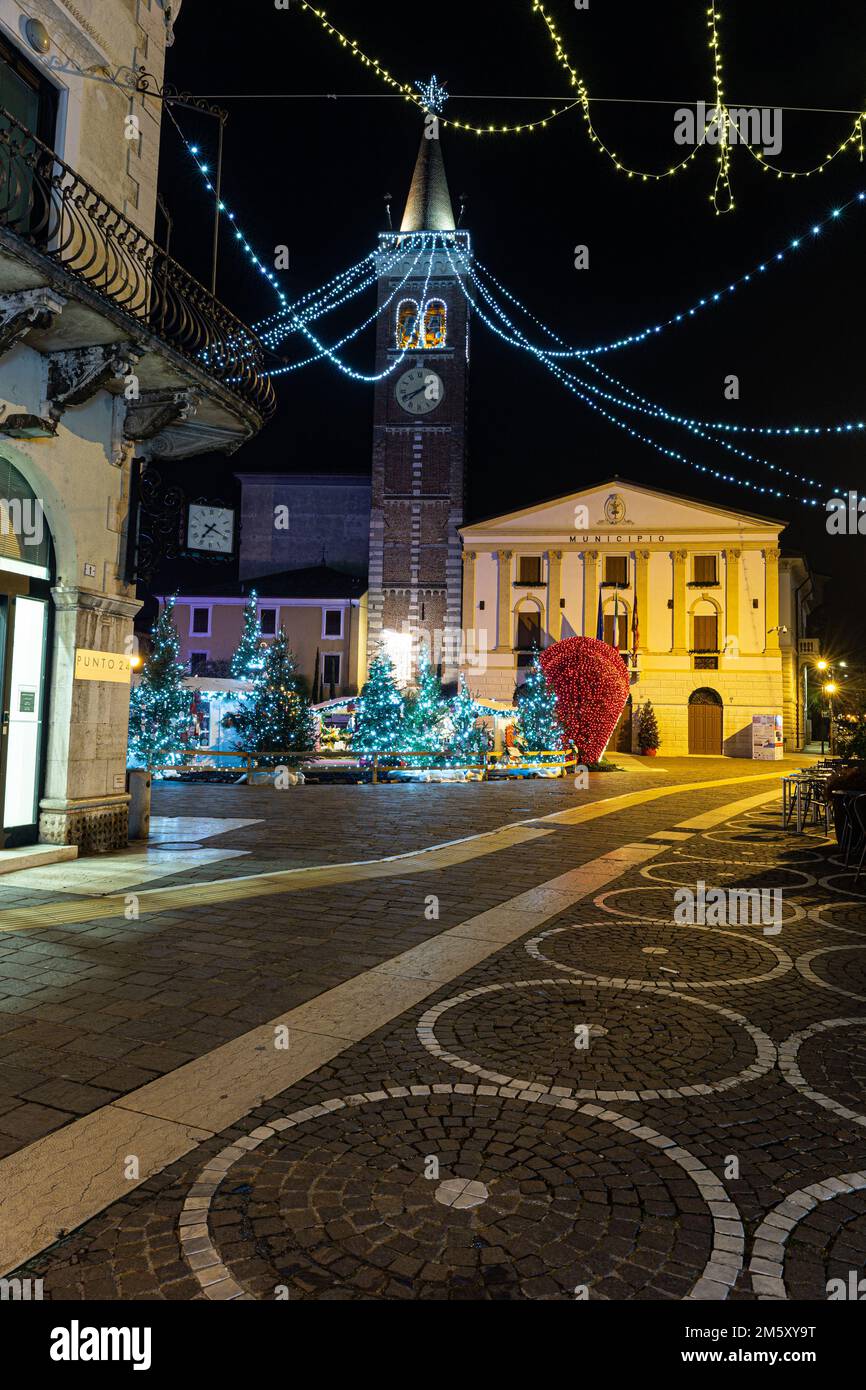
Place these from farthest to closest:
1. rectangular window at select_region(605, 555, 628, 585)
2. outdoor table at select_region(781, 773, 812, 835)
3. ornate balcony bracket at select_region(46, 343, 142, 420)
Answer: rectangular window at select_region(605, 555, 628, 585) → outdoor table at select_region(781, 773, 812, 835) → ornate balcony bracket at select_region(46, 343, 142, 420)

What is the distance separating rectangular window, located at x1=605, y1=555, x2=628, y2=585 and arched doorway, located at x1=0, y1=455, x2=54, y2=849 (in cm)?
3430

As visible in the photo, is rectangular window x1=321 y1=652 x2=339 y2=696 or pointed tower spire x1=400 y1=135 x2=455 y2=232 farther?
pointed tower spire x1=400 y1=135 x2=455 y2=232

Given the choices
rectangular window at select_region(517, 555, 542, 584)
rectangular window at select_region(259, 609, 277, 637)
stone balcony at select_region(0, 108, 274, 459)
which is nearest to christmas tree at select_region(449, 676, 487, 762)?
stone balcony at select_region(0, 108, 274, 459)

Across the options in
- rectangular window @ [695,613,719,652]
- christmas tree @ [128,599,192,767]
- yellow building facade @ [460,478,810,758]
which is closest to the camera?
christmas tree @ [128,599,192,767]

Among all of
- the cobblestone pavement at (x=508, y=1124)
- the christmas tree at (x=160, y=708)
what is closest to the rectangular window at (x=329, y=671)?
the christmas tree at (x=160, y=708)

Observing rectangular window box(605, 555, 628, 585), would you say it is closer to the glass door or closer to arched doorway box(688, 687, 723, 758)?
arched doorway box(688, 687, 723, 758)

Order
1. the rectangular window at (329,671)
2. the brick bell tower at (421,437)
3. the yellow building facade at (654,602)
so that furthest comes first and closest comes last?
the brick bell tower at (421,437)
the rectangular window at (329,671)
the yellow building facade at (654,602)

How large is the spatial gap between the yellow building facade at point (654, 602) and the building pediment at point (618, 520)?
5 centimetres

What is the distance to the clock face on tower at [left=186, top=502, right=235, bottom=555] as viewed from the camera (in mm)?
11008

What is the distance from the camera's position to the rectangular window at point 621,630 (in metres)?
40.2

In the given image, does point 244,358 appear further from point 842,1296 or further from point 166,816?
point 842,1296

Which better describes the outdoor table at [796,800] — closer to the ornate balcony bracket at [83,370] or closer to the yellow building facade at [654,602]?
the ornate balcony bracket at [83,370]

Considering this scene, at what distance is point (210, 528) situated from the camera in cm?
1119
